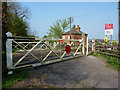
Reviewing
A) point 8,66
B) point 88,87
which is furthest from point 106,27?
point 8,66

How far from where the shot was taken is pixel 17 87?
2.30 m

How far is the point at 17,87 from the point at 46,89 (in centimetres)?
75

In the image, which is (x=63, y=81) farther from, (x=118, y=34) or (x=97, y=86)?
(x=118, y=34)

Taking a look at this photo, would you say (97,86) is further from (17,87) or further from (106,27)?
(106,27)

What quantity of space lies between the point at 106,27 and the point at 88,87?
5618mm

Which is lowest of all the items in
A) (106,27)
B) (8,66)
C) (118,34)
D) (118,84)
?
(118,84)

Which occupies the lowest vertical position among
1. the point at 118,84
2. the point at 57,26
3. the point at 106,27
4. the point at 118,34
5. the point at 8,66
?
the point at 118,84

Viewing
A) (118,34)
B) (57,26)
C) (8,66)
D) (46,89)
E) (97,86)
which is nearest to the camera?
(46,89)

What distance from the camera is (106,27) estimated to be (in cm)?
665

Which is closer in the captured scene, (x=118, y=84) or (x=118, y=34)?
(x=118, y=84)

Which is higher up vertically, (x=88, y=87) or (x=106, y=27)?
(x=106, y=27)

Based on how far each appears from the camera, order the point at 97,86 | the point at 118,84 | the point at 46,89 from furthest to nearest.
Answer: the point at 118,84 → the point at 97,86 → the point at 46,89

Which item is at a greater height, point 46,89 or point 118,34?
point 118,34

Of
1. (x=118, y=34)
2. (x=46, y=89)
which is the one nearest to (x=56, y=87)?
(x=46, y=89)
